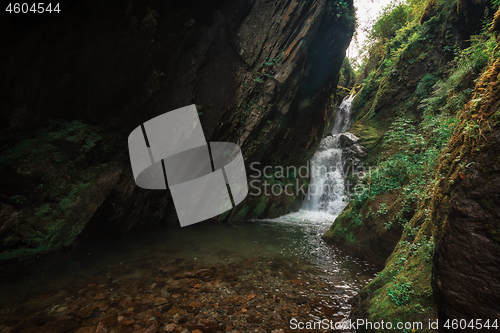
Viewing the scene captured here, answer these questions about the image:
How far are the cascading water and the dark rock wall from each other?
Result: 423 cm

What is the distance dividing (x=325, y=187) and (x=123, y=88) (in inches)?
441

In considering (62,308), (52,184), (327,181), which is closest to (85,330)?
(62,308)

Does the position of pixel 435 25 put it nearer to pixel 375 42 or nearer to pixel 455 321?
pixel 375 42

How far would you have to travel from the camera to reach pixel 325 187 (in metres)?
12.8

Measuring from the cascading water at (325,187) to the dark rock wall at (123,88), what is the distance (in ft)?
13.9

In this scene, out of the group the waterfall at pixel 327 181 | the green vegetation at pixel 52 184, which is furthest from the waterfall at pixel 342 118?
the green vegetation at pixel 52 184

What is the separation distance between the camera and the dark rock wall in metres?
4.91

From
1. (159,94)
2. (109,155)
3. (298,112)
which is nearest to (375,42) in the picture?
(298,112)

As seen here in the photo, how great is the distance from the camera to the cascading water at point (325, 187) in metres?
11.4

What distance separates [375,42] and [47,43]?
23049mm

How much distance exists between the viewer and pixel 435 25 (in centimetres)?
1157

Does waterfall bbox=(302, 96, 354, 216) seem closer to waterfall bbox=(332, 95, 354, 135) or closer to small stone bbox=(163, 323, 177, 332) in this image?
waterfall bbox=(332, 95, 354, 135)

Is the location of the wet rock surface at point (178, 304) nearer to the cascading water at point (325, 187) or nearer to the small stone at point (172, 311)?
the small stone at point (172, 311)

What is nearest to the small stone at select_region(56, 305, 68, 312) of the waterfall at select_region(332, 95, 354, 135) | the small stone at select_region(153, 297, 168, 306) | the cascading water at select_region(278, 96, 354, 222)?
the small stone at select_region(153, 297, 168, 306)
